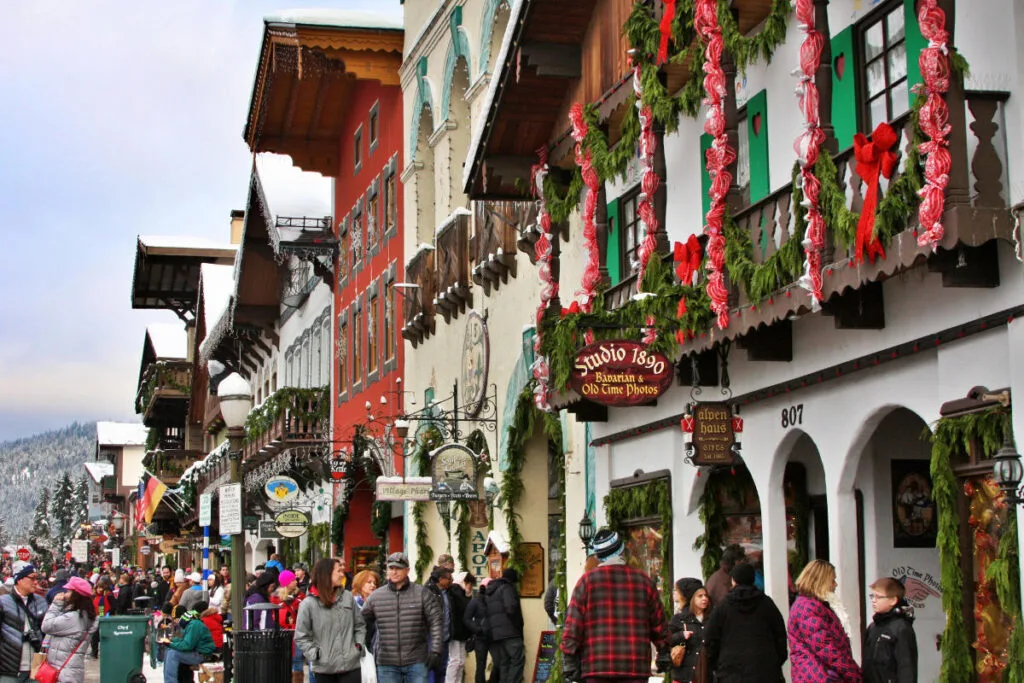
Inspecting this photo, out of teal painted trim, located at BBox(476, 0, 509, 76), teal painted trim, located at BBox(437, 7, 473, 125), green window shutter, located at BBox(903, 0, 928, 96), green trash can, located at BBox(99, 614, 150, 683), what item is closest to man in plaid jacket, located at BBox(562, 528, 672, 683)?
green window shutter, located at BBox(903, 0, 928, 96)

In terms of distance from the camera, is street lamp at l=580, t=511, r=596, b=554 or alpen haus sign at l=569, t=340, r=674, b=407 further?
street lamp at l=580, t=511, r=596, b=554

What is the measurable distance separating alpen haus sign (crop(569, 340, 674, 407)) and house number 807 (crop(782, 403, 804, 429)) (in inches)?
45.2

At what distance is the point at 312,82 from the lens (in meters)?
38.6

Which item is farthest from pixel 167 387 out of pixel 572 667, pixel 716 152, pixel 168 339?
pixel 572 667

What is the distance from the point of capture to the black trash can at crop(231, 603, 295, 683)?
1577 cm

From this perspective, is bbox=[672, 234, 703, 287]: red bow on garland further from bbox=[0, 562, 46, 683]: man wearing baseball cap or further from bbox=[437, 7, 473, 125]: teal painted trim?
bbox=[437, 7, 473, 125]: teal painted trim

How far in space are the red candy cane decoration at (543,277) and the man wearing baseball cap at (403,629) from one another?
15.8 feet

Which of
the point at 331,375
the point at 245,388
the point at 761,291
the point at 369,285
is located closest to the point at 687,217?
the point at 761,291

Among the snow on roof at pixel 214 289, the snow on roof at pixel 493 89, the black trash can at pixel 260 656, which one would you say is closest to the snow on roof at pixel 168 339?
the snow on roof at pixel 214 289

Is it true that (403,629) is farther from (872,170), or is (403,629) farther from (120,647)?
(120,647)

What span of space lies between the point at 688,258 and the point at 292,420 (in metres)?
23.8

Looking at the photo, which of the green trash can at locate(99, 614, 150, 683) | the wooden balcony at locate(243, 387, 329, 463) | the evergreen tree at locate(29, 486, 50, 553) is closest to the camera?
the green trash can at locate(99, 614, 150, 683)

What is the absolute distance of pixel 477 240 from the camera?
26.2 meters

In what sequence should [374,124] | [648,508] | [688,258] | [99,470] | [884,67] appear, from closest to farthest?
[884,67] → [688,258] → [648,508] → [374,124] → [99,470]
